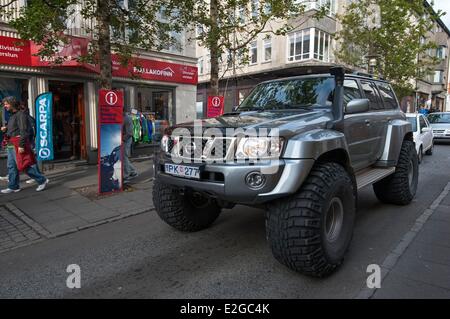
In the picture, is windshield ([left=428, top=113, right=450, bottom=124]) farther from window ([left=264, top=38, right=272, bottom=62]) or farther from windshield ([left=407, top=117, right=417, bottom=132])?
window ([left=264, top=38, right=272, bottom=62])

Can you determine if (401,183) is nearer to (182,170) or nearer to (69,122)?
(182,170)

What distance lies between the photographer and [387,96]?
5.66 metres

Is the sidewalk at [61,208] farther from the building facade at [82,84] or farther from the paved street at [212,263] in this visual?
the building facade at [82,84]

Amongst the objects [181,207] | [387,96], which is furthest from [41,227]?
[387,96]

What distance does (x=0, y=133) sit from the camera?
8.80 m

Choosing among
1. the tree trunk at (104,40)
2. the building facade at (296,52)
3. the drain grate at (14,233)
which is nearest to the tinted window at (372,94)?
the tree trunk at (104,40)

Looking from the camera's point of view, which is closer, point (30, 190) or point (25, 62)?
point (30, 190)

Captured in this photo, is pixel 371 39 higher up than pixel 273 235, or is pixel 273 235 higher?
pixel 371 39

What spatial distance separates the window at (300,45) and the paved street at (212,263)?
18.6 meters

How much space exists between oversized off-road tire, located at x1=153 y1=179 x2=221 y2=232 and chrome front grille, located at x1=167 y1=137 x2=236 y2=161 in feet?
1.87

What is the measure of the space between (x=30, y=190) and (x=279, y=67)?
19.6 meters

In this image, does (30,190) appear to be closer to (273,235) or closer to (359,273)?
(273,235)

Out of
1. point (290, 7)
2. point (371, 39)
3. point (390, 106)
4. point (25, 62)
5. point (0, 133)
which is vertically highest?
point (371, 39)
